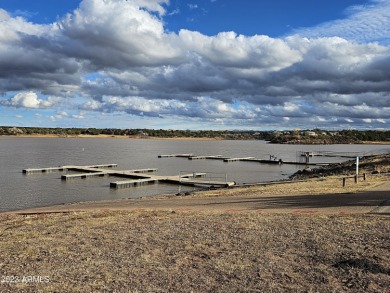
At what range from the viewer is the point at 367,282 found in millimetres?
6488

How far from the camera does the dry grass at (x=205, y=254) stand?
6570 millimetres

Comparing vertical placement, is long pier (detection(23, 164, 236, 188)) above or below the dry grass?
below

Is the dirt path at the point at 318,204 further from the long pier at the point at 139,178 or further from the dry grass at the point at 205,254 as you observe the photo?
the long pier at the point at 139,178

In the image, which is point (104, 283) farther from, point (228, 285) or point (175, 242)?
point (175, 242)

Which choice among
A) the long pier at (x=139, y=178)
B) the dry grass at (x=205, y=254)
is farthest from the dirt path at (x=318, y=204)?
the long pier at (x=139, y=178)

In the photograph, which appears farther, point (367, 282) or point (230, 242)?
point (230, 242)

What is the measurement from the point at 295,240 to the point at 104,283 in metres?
4.75

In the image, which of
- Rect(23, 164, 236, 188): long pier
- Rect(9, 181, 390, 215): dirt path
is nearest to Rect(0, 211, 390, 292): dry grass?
Rect(9, 181, 390, 215): dirt path

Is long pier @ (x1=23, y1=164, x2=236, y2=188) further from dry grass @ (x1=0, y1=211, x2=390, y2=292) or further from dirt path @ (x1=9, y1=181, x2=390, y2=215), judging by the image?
dry grass @ (x1=0, y1=211, x2=390, y2=292)

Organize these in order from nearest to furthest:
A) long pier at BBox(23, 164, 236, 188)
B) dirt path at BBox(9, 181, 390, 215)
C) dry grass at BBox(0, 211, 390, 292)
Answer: dry grass at BBox(0, 211, 390, 292), dirt path at BBox(9, 181, 390, 215), long pier at BBox(23, 164, 236, 188)

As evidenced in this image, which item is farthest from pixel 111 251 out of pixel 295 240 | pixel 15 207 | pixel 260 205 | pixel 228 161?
pixel 228 161

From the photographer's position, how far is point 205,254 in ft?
27.1

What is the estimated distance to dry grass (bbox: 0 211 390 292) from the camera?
657 centimetres

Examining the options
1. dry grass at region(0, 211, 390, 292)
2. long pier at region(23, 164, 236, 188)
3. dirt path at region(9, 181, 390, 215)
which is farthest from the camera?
long pier at region(23, 164, 236, 188)
